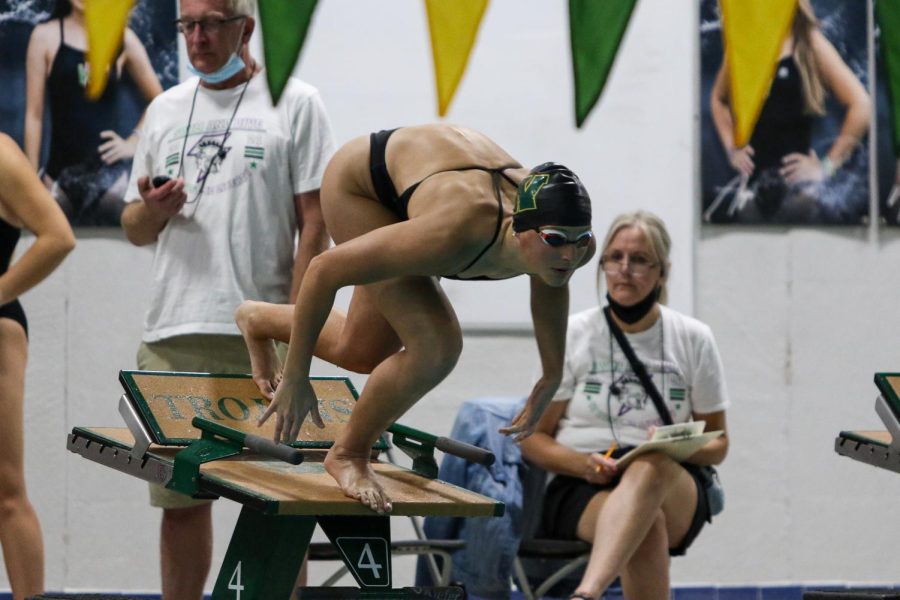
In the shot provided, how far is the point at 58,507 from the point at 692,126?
9.35ft

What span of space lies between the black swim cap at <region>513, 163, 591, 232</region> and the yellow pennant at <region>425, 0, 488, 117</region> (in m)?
2.30

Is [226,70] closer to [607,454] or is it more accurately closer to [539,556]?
[607,454]

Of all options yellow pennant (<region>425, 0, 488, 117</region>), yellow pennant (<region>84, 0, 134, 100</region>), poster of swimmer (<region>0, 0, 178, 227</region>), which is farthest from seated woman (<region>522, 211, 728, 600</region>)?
yellow pennant (<region>84, 0, 134, 100</region>)

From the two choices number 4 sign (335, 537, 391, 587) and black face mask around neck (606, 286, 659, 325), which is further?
black face mask around neck (606, 286, 659, 325)

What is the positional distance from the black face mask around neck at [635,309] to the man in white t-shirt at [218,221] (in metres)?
1.07

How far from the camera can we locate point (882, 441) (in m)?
3.52

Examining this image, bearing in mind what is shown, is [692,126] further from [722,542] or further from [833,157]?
[722,542]

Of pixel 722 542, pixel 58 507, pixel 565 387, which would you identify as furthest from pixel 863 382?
pixel 58 507

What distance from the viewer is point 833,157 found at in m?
5.20

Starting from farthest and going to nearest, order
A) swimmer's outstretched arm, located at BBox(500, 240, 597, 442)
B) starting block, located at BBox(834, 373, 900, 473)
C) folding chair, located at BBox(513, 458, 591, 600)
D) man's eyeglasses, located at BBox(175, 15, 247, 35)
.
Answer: folding chair, located at BBox(513, 458, 591, 600)
man's eyeglasses, located at BBox(175, 15, 247, 35)
starting block, located at BBox(834, 373, 900, 473)
swimmer's outstretched arm, located at BBox(500, 240, 597, 442)

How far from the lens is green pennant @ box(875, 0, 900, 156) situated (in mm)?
5168

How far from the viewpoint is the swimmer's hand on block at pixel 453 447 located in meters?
3.13

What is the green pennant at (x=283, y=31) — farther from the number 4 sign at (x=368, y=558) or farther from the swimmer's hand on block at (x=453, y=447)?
the number 4 sign at (x=368, y=558)

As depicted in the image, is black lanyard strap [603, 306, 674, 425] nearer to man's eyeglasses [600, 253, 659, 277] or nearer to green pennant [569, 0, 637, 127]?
man's eyeglasses [600, 253, 659, 277]
